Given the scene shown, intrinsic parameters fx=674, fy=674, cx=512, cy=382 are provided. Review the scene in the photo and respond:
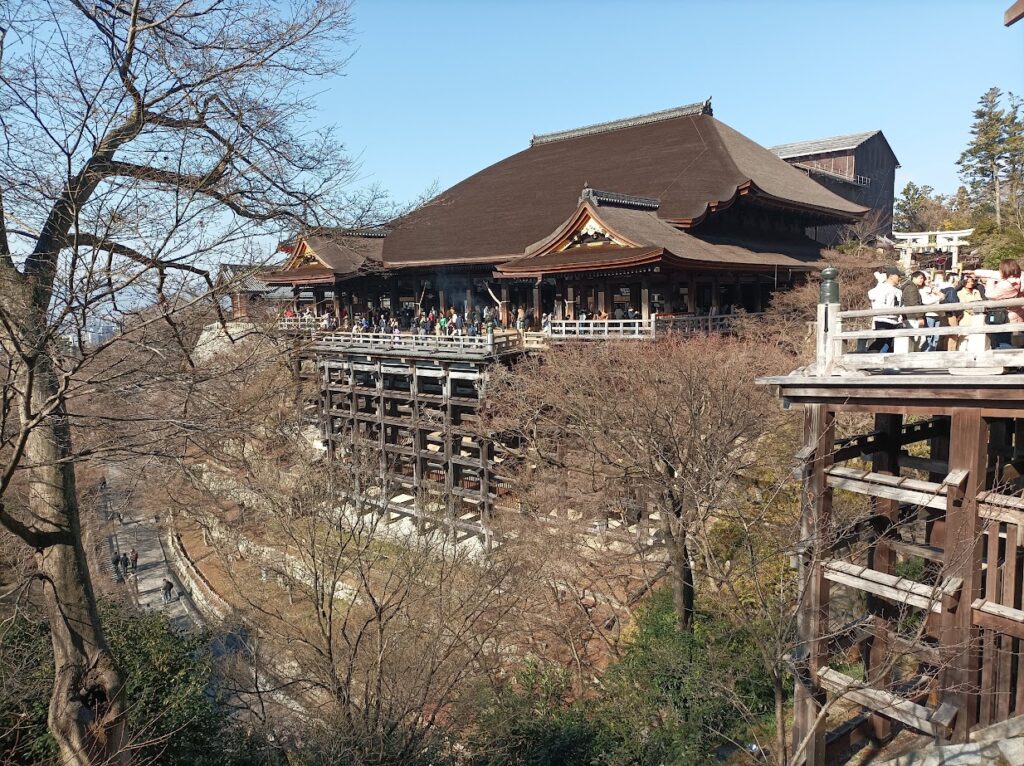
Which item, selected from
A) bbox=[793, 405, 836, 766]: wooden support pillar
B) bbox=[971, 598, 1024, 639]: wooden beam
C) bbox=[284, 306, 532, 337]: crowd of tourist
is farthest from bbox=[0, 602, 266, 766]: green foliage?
bbox=[284, 306, 532, 337]: crowd of tourist

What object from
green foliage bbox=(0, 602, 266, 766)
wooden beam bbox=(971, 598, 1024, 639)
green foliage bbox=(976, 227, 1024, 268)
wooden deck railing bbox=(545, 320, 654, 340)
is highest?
green foliage bbox=(976, 227, 1024, 268)

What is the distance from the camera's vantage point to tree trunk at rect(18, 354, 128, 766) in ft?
17.6

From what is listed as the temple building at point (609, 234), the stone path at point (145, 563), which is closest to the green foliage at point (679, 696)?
the temple building at point (609, 234)

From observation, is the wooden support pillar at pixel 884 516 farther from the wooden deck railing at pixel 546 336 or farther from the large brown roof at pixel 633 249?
the large brown roof at pixel 633 249

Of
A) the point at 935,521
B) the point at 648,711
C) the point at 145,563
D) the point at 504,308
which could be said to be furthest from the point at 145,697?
the point at 145,563

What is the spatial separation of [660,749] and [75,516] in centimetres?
778

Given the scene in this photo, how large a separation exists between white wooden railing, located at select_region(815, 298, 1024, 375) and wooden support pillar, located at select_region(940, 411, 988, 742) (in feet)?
1.58

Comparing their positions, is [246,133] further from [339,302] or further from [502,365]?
[339,302]

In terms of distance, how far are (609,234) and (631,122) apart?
50.9 feet

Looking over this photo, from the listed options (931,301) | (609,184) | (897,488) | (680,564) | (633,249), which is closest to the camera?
(897,488)

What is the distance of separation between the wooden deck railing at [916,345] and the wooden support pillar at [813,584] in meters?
0.56

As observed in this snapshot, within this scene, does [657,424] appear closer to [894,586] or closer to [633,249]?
[894,586]

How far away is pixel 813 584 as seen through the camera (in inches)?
257

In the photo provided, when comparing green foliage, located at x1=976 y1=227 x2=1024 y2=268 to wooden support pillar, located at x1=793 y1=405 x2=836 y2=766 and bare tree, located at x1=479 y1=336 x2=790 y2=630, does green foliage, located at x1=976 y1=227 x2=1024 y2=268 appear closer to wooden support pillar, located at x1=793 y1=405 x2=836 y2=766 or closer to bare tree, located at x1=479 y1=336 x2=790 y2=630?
bare tree, located at x1=479 y1=336 x2=790 y2=630
